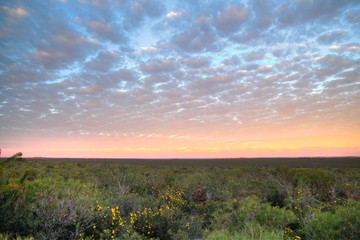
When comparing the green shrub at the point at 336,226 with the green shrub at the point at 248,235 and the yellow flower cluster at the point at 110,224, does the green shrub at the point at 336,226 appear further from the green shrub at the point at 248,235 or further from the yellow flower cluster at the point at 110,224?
the yellow flower cluster at the point at 110,224

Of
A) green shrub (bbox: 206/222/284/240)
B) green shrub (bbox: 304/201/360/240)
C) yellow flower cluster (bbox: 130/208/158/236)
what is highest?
green shrub (bbox: 206/222/284/240)

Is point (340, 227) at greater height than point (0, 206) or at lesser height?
lesser

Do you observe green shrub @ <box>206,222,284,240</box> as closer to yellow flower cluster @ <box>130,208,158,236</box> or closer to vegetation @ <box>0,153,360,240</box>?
vegetation @ <box>0,153,360,240</box>

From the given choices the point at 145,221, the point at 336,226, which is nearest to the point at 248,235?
the point at 336,226

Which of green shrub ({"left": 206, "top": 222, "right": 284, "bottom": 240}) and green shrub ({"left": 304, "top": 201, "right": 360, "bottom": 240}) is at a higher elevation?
green shrub ({"left": 206, "top": 222, "right": 284, "bottom": 240})

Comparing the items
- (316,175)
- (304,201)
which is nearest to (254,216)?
(304,201)

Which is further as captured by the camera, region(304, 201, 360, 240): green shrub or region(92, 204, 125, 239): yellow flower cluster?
region(92, 204, 125, 239): yellow flower cluster

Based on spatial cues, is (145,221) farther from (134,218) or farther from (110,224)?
(110,224)

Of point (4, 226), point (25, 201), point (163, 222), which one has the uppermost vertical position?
point (25, 201)

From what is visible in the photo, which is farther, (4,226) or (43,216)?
(43,216)

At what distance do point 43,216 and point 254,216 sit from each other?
20.7 feet

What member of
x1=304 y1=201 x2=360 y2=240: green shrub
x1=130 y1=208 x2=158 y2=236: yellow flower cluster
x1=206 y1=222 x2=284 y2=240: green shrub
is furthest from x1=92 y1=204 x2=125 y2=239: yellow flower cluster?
x1=304 y1=201 x2=360 y2=240: green shrub

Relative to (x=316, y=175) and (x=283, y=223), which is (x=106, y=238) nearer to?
(x=283, y=223)

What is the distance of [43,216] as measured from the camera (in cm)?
731
